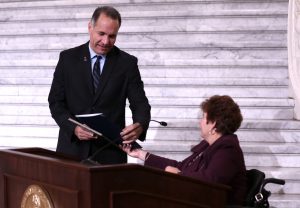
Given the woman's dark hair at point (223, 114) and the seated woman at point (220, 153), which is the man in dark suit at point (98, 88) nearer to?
the seated woman at point (220, 153)

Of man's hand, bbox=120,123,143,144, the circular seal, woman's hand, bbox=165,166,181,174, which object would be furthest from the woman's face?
the circular seal

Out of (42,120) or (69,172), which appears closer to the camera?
(69,172)

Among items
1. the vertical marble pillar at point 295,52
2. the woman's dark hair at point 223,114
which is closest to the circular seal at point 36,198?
the woman's dark hair at point 223,114

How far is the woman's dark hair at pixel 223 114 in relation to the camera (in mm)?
3822

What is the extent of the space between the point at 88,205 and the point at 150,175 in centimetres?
→ 31

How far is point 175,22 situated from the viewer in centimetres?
772

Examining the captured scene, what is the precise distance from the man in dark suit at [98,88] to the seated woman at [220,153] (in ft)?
0.65

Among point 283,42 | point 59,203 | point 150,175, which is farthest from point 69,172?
point 283,42

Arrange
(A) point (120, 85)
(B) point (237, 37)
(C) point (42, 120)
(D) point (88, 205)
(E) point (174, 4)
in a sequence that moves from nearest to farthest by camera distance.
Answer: (D) point (88, 205)
(A) point (120, 85)
(C) point (42, 120)
(B) point (237, 37)
(E) point (174, 4)

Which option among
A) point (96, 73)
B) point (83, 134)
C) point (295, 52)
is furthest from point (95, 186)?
point (295, 52)

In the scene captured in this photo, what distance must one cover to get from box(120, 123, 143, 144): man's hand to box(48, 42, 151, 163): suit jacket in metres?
0.10

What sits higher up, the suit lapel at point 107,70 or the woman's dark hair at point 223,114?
the suit lapel at point 107,70

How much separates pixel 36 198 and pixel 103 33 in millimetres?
1060

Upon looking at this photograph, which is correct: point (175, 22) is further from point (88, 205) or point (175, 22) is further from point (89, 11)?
point (88, 205)
